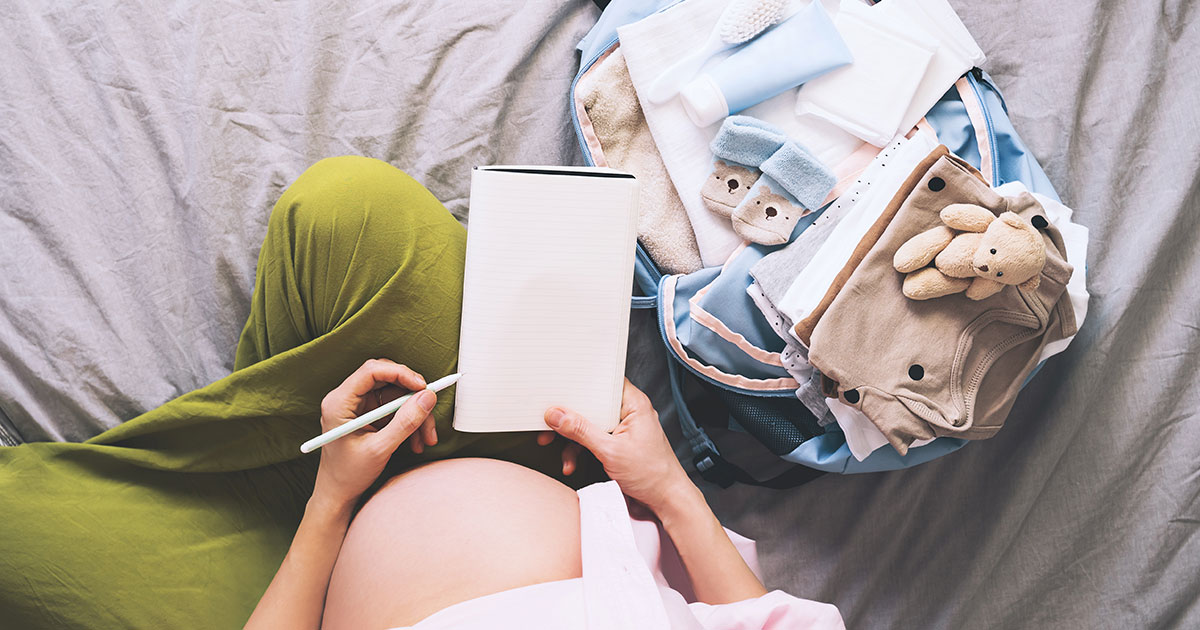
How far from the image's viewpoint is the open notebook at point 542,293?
74 centimetres

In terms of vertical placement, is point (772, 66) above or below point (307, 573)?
above

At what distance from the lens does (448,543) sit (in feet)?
2.04

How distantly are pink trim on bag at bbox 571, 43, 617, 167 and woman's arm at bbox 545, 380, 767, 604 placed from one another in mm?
309

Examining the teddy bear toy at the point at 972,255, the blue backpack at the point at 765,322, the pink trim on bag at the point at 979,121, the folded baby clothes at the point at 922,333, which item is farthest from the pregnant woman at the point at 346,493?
the pink trim on bag at the point at 979,121

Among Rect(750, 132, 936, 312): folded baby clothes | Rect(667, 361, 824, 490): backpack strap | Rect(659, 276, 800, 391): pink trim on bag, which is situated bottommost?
Rect(667, 361, 824, 490): backpack strap

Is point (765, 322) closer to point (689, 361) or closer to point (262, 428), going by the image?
point (689, 361)

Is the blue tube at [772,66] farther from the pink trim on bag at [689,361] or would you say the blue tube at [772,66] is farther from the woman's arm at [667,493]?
the woman's arm at [667,493]

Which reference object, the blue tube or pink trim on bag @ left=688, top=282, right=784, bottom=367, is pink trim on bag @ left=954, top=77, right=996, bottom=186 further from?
pink trim on bag @ left=688, top=282, right=784, bottom=367

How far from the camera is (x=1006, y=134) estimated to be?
2.68ft

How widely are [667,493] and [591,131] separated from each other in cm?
43

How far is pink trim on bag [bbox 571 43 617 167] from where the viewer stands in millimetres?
865

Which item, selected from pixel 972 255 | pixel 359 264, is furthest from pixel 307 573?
pixel 972 255

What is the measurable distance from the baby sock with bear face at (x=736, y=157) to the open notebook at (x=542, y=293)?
4.6 inches

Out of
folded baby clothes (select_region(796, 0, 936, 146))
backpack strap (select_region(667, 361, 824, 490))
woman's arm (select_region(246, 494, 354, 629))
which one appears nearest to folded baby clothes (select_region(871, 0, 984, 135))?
folded baby clothes (select_region(796, 0, 936, 146))
